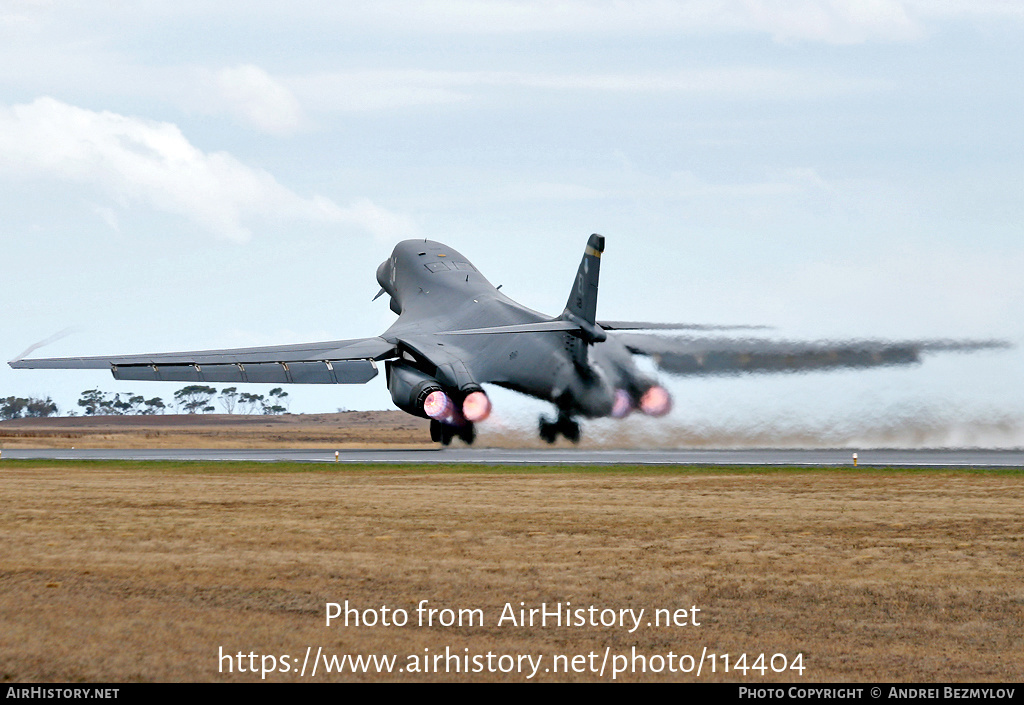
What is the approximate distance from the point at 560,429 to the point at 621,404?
11.3 ft

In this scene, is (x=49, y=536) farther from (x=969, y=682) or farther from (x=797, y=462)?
(x=797, y=462)

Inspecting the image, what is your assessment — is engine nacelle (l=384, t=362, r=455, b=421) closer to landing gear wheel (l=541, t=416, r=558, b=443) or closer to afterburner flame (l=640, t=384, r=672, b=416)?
landing gear wheel (l=541, t=416, r=558, b=443)

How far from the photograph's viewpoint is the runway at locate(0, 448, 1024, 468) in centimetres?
3506

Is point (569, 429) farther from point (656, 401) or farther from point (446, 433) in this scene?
point (446, 433)

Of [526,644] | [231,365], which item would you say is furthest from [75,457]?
[526,644]

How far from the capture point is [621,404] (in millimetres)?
43375

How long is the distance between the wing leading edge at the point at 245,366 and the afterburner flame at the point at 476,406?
508 centimetres

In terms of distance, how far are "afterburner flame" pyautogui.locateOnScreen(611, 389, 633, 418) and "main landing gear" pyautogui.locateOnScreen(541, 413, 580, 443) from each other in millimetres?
1949

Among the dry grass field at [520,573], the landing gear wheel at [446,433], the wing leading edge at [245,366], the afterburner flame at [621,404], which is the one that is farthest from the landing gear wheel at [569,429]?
the dry grass field at [520,573]

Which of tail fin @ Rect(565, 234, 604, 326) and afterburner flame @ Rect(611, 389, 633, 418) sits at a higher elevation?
tail fin @ Rect(565, 234, 604, 326)

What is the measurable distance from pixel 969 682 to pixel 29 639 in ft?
27.8

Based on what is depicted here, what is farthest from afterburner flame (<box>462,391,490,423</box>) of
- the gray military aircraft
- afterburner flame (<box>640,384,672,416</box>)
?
afterburner flame (<box>640,384,672,416</box>)

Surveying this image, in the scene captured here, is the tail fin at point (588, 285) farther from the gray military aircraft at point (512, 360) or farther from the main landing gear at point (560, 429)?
the main landing gear at point (560, 429)

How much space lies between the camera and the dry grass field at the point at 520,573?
11.2 metres
